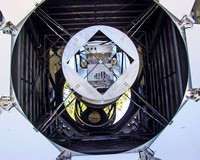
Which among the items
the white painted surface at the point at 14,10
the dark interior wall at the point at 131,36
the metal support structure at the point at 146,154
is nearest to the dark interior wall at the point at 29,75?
the dark interior wall at the point at 131,36

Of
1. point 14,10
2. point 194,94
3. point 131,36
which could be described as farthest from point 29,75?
point 194,94

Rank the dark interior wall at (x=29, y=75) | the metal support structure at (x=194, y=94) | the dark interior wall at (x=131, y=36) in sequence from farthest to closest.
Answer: the dark interior wall at (x=131, y=36)
the dark interior wall at (x=29, y=75)
the metal support structure at (x=194, y=94)

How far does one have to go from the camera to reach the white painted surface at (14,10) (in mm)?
1764

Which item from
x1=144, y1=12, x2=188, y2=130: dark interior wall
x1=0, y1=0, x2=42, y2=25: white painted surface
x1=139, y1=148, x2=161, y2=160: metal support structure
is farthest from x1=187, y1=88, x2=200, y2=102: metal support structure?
x1=0, y1=0, x2=42, y2=25: white painted surface

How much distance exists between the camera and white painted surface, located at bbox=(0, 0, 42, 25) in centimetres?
176

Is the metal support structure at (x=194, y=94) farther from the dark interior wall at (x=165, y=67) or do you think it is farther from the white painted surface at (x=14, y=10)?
the white painted surface at (x=14, y=10)

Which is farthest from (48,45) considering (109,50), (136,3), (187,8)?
(187,8)

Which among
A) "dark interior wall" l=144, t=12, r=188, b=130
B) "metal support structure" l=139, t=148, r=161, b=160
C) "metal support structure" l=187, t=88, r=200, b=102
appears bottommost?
"metal support structure" l=139, t=148, r=161, b=160

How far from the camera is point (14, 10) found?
1770mm

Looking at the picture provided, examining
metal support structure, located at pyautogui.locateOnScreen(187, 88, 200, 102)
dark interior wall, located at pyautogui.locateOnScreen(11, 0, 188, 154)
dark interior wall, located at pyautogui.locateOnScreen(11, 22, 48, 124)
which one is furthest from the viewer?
dark interior wall, located at pyautogui.locateOnScreen(11, 0, 188, 154)

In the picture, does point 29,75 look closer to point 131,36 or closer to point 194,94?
point 131,36

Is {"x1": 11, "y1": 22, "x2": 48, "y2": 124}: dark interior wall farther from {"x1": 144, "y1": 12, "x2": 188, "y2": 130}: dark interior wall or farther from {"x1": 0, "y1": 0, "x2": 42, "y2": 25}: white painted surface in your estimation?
{"x1": 144, "y1": 12, "x2": 188, "y2": 130}: dark interior wall

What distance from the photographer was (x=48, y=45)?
308cm

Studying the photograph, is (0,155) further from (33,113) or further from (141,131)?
(141,131)
